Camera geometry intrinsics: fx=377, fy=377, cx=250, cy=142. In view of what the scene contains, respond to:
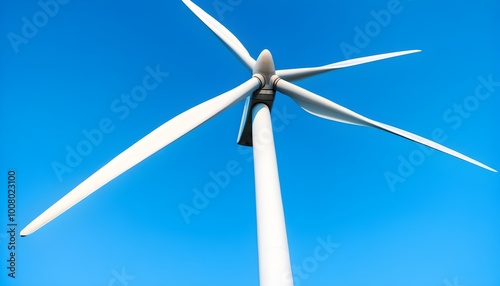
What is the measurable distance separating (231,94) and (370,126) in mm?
5633

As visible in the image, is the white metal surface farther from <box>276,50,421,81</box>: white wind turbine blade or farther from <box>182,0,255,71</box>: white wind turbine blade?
<box>182,0,255,71</box>: white wind turbine blade

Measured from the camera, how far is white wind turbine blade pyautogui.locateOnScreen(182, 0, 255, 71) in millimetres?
17016

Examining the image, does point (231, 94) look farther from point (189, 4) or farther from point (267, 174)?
point (189, 4)

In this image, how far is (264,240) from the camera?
10719 millimetres

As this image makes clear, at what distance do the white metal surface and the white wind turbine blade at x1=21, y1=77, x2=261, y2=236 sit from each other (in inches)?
72.4

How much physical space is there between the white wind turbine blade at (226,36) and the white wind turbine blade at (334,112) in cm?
252

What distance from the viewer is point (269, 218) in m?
11.0

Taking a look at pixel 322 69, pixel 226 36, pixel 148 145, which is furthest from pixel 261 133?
pixel 226 36

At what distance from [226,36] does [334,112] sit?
633cm

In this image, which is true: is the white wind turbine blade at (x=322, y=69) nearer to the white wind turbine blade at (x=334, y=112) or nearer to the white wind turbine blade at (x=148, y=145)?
the white wind turbine blade at (x=334, y=112)

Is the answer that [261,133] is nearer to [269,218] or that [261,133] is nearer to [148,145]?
[269,218]

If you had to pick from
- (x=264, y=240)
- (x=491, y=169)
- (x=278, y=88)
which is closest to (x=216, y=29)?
(x=278, y=88)

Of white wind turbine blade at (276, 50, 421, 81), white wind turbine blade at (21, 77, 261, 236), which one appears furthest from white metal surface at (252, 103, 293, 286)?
white wind turbine blade at (276, 50, 421, 81)

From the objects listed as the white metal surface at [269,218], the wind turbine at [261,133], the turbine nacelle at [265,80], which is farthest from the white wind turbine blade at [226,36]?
the white metal surface at [269,218]
